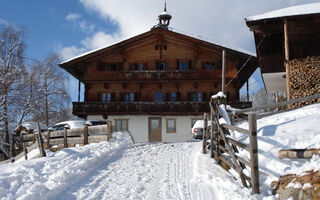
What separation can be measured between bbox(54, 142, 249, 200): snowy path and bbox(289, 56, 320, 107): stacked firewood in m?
8.16

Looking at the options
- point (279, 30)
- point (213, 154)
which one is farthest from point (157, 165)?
point (279, 30)

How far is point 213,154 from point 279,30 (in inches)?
446

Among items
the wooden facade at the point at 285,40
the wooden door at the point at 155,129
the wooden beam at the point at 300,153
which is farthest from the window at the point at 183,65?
the wooden beam at the point at 300,153

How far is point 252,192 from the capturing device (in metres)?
5.16

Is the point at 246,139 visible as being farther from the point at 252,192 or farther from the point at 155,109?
the point at 155,109

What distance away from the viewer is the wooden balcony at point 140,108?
78.9 ft

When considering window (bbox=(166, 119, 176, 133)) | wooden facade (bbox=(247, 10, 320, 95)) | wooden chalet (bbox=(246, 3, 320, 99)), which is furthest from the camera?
window (bbox=(166, 119, 176, 133))

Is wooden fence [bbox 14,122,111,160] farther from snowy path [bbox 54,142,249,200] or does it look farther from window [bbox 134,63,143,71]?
window [bbox 134,63,143,71]

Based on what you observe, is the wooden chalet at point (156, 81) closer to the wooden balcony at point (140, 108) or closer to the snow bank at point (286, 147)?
the wooden balcony at point (140, 108)

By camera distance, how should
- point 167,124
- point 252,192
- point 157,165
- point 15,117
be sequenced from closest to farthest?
point 252,192 < point 157,165 < point 15,117 < point 167,124

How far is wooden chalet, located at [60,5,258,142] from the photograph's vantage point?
24.4 m

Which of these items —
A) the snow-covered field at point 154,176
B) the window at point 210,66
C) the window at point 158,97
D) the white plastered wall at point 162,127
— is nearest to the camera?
the snow-covered field at point 154,176

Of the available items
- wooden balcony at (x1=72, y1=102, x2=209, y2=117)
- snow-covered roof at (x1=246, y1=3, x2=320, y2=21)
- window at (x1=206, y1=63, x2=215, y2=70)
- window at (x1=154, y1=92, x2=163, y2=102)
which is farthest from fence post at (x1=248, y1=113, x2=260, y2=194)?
window at (x1=206, y1=63, x2=215, y2=70)

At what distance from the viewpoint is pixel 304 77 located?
1413cm
